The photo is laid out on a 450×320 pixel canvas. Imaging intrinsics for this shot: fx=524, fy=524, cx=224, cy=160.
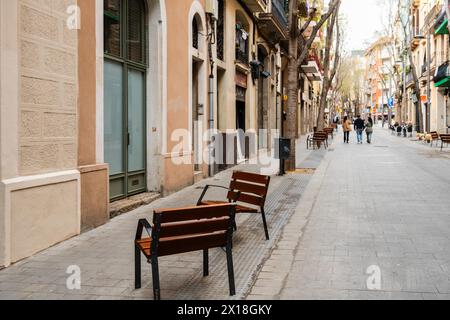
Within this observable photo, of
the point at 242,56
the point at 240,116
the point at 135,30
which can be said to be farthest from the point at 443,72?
the point at 135,30

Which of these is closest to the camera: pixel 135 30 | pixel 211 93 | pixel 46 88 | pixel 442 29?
pixel 46 88

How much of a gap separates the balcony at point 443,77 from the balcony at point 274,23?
14736mm

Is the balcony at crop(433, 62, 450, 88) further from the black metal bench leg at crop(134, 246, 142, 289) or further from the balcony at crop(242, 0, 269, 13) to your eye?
the black metal bench leg at crop(134, 246, 142, 289)

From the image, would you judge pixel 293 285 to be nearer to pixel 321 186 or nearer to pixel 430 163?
pixel 321 186

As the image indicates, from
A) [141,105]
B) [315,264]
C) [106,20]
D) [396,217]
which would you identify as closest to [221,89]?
[141,105]

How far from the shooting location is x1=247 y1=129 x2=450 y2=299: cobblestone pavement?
4867 millimetres

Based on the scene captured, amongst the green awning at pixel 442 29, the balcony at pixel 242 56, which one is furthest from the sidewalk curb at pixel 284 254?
the green awning at pixel 442 29

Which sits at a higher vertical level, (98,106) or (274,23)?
(274,23)

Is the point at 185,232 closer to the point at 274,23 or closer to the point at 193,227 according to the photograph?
the point at 193,227

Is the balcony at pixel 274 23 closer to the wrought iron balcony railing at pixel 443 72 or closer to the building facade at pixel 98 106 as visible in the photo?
the building facade at pixel 98 106

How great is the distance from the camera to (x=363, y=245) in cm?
656

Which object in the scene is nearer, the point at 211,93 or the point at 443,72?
→ the point at 211,93

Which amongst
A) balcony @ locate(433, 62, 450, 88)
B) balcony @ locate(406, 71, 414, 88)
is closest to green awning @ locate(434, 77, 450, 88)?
balcony @ locate(433, 62, 450, 88)

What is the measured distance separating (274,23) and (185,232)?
18.5m
